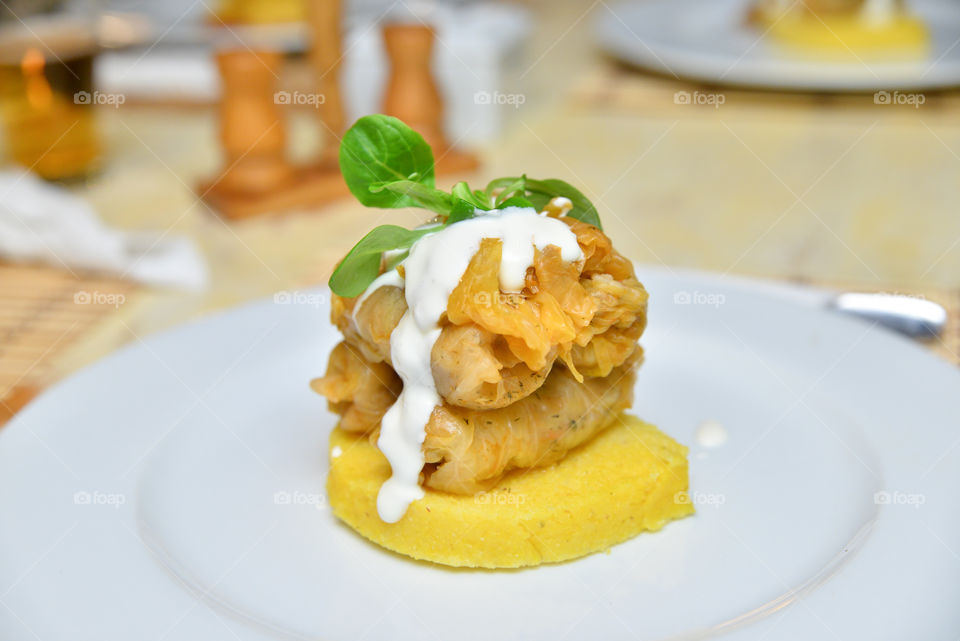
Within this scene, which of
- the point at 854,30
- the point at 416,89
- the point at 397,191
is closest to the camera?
the point at 397,191

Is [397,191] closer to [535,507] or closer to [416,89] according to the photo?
[535,507]

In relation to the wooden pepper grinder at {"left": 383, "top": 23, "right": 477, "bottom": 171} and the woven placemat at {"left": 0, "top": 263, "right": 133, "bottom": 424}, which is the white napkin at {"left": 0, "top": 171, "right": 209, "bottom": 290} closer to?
the woven placemat at {"left": 0, "top": 263, "right": 133, "bottom": 424}

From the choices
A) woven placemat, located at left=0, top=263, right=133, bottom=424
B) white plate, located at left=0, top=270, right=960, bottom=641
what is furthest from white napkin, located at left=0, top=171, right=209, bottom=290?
white plate, located at left=0, top=270, right=960, bottom=641

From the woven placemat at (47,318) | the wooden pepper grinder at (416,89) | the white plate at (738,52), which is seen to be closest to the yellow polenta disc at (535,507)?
the woven placemat at (47,318)

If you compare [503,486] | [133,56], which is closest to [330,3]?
[133,56]

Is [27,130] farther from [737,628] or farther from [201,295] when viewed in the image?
[737,628]

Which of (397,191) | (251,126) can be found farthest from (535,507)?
(251,126)
